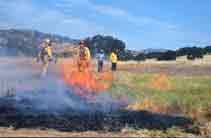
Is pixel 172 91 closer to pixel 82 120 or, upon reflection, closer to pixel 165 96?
pixel 165 96

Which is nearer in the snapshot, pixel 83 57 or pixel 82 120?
pixel 82 120

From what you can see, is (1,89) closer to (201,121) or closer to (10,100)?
(10,100)

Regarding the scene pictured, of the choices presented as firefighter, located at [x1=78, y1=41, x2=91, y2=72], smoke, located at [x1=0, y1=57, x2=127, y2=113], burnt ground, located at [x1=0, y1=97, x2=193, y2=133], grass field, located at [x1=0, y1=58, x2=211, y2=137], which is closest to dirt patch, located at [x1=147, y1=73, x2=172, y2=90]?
grass field, located at [x1=0, y1=58, x2=211, y2=137]

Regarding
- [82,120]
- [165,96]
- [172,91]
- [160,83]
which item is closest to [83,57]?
[160,83]

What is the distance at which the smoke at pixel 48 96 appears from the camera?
21.8m

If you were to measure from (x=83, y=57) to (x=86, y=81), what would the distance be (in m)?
1.42

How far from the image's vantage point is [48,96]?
79.9 ft

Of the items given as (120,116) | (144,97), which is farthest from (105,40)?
(120,116)

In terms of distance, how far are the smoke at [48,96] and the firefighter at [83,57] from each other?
4.83 ft

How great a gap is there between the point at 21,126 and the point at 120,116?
16.1 ft

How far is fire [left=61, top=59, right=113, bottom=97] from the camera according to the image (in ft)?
84.8

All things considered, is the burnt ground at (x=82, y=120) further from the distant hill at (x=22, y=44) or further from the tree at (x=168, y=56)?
the tree at (x=168, y=56)

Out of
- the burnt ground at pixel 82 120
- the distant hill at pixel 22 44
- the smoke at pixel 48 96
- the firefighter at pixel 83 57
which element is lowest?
the burnt ground at pixel 82 120

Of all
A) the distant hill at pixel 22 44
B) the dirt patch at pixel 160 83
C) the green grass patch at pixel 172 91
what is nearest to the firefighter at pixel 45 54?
the green grass patch at pixel 172 91
